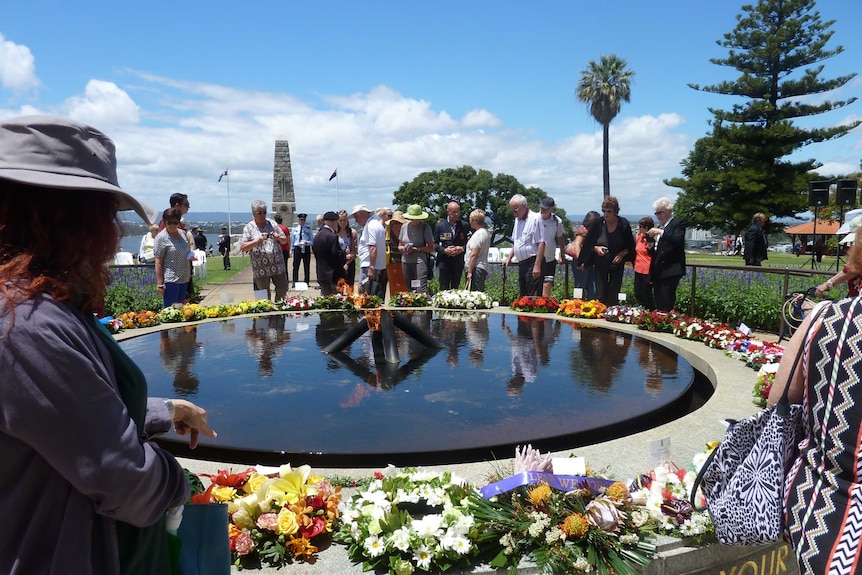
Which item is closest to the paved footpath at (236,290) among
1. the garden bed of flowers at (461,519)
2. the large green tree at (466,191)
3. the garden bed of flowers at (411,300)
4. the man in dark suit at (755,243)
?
the garden bed of flowers at (411,300)

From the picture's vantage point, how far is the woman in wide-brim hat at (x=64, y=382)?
121 centimetres

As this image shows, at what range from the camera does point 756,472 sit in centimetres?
202

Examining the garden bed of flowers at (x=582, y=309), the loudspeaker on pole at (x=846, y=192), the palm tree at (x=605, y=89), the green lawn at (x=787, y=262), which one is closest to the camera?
the garden bed of flowers at (x=582, y=309)

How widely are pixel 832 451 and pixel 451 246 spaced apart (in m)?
9.42

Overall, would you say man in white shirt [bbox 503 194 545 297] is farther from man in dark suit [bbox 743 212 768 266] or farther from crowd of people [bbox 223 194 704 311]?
man in dark suit [bbox 743 212 768 266]

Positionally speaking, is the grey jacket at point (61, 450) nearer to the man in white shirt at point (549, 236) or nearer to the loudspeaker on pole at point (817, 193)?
the man in white shirt at point (549, 236)

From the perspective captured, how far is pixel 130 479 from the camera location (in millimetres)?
1295

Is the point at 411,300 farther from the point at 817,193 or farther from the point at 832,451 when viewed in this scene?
the point at 817,193

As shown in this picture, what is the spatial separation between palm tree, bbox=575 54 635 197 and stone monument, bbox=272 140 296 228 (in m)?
23.7

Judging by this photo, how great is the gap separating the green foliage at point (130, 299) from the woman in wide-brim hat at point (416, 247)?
4422 mm

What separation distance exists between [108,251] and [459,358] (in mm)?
4878

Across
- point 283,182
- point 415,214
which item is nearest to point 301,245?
point 415,214

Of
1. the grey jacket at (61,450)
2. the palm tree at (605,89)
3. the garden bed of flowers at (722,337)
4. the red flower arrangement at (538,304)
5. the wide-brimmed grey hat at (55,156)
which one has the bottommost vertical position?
the garden bed of flowers at (722,337)

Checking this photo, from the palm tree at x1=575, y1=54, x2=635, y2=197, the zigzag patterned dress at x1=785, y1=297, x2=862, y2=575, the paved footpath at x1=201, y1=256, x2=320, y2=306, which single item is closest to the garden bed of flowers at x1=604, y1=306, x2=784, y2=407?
the zigzag patterned dress at x1=785, y1=297, x2=862, y2=575
